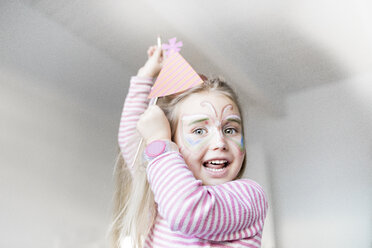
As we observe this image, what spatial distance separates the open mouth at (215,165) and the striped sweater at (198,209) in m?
0.04

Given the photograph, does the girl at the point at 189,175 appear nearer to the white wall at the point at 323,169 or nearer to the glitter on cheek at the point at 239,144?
the glitter on cheek at the point at 239,144

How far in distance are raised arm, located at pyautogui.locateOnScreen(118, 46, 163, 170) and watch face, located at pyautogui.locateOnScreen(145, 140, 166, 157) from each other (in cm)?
17

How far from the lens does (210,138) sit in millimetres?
762

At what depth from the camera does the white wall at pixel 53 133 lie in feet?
3.04

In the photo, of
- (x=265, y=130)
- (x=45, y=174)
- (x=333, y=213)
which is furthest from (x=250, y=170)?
(x=45, y=174)

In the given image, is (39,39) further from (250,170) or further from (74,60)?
(250,170)

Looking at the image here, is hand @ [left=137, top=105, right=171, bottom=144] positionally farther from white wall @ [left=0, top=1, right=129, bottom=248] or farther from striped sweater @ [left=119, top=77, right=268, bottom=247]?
white wall @ [left=0, top=1, right=129, bottom=248]

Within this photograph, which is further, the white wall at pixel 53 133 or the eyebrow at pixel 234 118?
the white wall at pixel 53 133

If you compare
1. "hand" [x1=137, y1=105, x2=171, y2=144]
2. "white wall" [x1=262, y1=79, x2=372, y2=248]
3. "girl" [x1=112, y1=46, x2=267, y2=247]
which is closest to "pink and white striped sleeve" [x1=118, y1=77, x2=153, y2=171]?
"girl" [x1=112, y1=46, x2=267, y2=247]

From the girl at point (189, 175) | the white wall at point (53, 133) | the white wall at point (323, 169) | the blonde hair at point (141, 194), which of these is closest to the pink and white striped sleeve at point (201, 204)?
the girl at point (189, 175)

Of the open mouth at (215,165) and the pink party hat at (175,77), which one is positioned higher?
the pink party hat at (175,77)

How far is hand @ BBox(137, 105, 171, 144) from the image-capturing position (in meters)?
0.75

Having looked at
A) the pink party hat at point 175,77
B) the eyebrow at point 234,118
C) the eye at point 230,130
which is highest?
the pink party hat at point 175,77

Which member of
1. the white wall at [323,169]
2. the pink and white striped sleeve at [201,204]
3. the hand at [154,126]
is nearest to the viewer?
the pink and white striped sleeve at [201,204]
